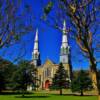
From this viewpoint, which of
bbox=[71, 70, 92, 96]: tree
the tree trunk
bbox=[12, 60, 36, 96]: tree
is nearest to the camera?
the tree trunk

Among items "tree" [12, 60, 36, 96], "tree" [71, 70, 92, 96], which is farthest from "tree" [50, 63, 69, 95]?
"tree" [12, 60, 36, 96]

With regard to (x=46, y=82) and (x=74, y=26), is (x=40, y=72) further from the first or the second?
(x=74, y=26)

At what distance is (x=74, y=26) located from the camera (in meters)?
11.2

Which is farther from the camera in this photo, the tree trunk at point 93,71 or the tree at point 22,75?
the tree at point 22,75

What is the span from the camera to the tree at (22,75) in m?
73.2

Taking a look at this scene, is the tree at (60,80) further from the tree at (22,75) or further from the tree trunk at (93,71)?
the tree trunk at (93,71)

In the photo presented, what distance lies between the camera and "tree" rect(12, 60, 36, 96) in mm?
73181

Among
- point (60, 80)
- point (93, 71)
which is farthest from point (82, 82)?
point (93, 71)

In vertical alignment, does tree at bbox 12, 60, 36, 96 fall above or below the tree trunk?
above

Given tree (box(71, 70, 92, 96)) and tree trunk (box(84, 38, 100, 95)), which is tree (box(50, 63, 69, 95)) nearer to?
tree (box(71, 70, 92, 96))

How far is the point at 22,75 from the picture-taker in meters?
73.8

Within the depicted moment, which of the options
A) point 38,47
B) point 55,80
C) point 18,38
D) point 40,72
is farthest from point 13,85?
point 38,47

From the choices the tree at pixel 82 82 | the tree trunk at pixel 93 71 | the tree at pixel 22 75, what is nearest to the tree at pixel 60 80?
the tree at pixel 82 82

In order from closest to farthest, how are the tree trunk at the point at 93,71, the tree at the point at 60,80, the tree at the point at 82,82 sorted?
the tree trunk at the point at 93,71 < the tree at the point at 82,82 < the tree at the point at 60,80
